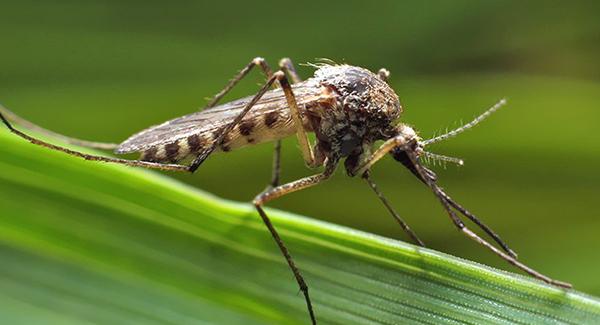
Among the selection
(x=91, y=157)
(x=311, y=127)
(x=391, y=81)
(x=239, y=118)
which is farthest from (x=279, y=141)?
(x=91, y=157)

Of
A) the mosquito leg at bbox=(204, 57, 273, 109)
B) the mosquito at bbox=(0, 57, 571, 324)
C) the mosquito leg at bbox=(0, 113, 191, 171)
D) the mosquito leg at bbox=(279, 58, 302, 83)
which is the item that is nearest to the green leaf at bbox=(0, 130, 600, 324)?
the mosquito leg at bbox=(0, 113, 191, 171)

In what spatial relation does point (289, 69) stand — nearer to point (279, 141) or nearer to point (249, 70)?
point (249, 70)

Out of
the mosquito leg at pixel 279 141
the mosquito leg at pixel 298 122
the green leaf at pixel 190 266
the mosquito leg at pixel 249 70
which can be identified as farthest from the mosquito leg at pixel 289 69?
the green leaf at pixel 190 266

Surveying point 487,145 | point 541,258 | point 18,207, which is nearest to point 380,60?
point 487,145

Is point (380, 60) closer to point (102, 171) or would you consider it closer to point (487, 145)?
point (487, 145)

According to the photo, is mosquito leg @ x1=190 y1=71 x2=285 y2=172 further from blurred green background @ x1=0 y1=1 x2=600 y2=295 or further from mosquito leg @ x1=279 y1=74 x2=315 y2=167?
blurred green background @ x1=0 y1=1 x2=600 y2=295

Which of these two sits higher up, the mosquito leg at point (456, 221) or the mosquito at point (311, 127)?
the mosquito at point (311, 127)

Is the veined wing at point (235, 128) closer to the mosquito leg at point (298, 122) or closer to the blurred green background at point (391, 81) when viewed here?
the mosquito leg at point (298, 122)
